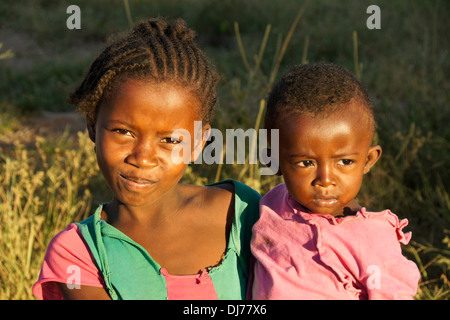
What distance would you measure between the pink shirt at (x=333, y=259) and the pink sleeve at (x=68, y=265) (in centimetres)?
51

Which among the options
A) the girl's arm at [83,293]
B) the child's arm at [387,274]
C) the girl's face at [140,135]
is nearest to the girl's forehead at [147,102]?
the girl's face at [140,135]

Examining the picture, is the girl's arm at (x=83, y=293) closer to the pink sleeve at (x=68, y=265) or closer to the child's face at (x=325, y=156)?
the pink sleeve at (x=68, y=265)

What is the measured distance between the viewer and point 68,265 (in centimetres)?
174

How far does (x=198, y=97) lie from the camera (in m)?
1.78

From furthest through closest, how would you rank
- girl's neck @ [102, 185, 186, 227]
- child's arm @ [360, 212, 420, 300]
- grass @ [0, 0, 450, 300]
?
grass @ [0, 0, 450, 300] → girl's neck @ [102, 185, 186, 227] → child's arm @ [360, 212, 420, 300]

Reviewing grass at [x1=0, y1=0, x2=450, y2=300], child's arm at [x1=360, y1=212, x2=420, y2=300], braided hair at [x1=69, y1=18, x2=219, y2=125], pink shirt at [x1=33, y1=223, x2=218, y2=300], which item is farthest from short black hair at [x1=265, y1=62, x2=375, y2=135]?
grass at [x1=0, y1=0, x2=450, y2=300]

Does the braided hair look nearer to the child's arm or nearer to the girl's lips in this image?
the girl's lips

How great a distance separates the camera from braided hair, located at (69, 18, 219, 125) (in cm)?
170

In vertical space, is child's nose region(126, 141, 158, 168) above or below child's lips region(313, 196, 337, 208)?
above

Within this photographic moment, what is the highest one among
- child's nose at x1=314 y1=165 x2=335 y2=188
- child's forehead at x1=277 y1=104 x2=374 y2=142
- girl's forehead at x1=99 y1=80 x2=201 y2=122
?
girl's forehead at x1=99 y1=80 x2=201 y2=122

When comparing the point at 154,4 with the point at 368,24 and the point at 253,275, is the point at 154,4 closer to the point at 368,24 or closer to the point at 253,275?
the point at 368,24

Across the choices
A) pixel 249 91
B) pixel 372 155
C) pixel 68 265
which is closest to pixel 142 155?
pixel 68 265

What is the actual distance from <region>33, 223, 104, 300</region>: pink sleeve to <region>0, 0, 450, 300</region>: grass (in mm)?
898
